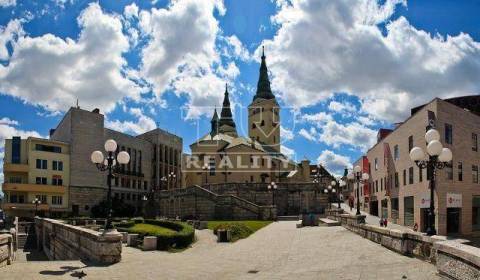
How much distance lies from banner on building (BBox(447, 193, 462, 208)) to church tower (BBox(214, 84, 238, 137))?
238 ft

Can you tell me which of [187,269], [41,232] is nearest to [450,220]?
[187,269]

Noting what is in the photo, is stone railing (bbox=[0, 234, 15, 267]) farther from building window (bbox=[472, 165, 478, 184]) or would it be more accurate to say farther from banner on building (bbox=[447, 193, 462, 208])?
building window (bbox=[472, 165, 478, 184])

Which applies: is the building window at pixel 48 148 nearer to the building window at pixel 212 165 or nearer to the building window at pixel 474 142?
the building window at pixel 212 165

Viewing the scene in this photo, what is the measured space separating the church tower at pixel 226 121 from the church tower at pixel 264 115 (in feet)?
16.6

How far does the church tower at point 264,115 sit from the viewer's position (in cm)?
10631

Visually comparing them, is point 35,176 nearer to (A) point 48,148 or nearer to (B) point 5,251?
(A) point 48,148

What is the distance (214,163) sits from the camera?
86688 mm

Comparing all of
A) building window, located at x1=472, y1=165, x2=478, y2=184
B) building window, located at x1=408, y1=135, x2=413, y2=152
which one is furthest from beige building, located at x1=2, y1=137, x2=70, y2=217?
building window, located at x1=472, y1=165, x2=478, y2=184

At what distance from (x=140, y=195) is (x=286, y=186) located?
123 feet

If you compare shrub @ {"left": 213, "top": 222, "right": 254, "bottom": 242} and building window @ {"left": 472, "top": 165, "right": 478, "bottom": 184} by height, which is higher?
building window @ {"left": 472, "top": 165, "right": 478, "bottom": 184}

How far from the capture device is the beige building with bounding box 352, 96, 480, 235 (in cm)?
3672

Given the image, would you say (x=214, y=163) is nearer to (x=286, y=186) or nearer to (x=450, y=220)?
(x=286, y=186)

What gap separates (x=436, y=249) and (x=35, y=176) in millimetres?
66072

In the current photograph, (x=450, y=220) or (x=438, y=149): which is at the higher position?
(x=438, y=149)
